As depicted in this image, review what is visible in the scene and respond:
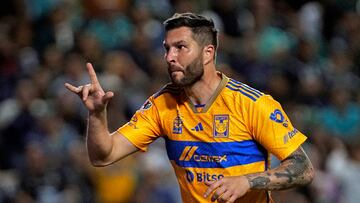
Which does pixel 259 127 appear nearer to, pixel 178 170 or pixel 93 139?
pixel 178 170

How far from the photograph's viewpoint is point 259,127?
5930 mm

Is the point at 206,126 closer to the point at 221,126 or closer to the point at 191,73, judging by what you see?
the point at 221,126

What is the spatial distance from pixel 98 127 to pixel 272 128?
118cm

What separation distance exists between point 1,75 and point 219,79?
258 inches

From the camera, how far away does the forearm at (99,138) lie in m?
6.14

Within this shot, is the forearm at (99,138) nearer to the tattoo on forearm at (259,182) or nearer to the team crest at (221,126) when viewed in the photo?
the team crest at (221,126)

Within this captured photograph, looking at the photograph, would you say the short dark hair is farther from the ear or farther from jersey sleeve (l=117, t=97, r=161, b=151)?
jersey sleeve (l=117, t=97, r=161, b=151)

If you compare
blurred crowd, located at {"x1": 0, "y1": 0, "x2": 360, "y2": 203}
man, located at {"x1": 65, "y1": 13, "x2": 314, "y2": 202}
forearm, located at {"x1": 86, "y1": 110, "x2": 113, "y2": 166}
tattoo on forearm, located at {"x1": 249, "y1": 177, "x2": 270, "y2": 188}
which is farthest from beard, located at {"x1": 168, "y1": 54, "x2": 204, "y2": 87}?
blurred crowd, located at {"x1": 0, "y1": 0, "x2": 360, "y2": 203}

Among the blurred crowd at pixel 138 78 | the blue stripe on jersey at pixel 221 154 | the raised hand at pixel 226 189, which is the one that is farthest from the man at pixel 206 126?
the blurred crowd at pixel 138 78

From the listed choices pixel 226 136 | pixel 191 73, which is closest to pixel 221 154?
pixel 226 136

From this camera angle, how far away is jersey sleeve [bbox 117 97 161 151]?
6383 millimetres

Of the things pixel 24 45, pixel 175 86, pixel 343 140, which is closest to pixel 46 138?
pixel 24 45

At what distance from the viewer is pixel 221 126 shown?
6.06 metres

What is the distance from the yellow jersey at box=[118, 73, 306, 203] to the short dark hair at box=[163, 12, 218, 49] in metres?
0.33
